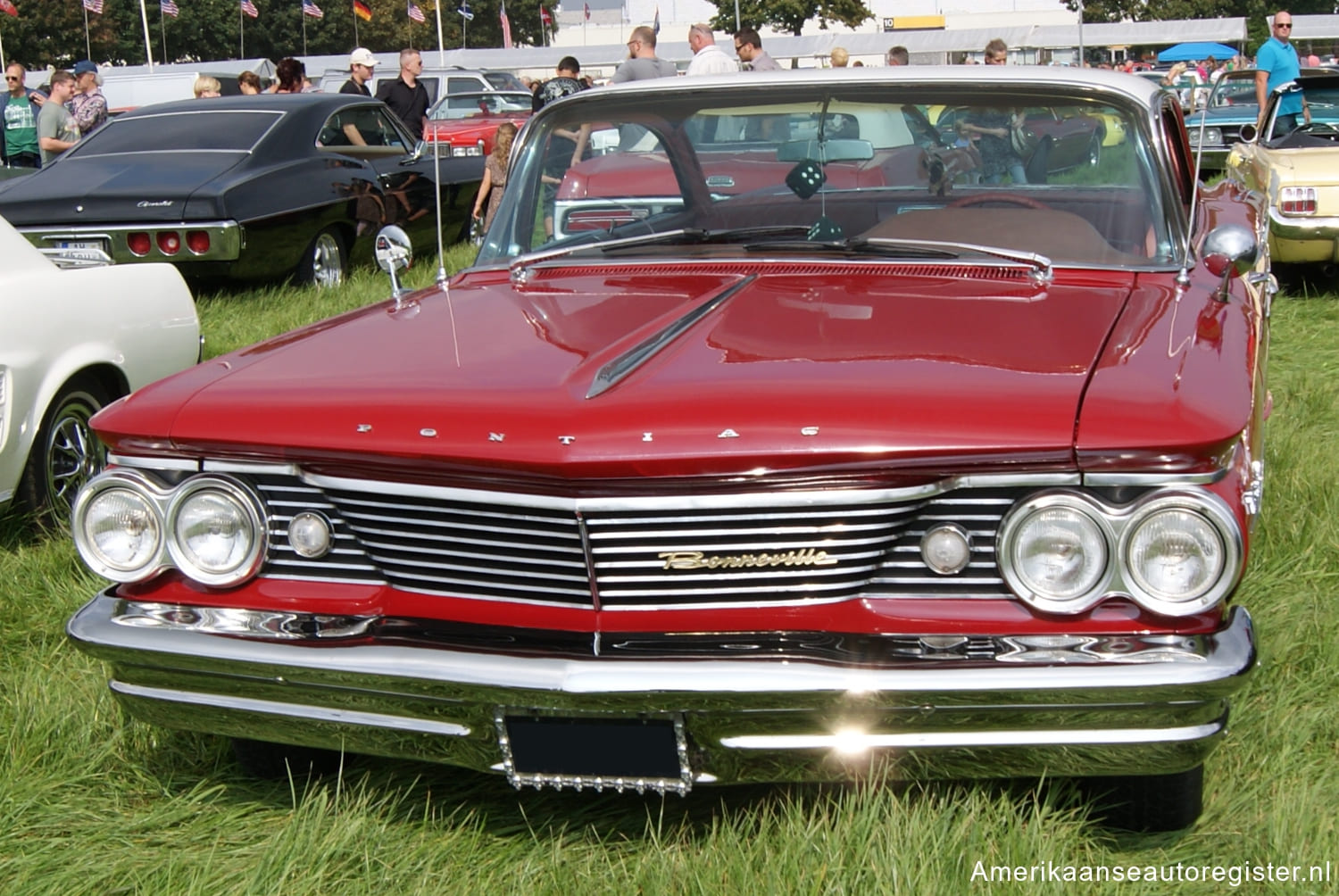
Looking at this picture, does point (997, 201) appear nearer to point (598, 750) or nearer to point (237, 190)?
point (598, 750)

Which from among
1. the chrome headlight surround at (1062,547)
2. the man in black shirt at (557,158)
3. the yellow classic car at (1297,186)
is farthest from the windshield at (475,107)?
the chrome headlight surround at (1062,547)

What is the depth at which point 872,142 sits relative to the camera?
3.77 metres

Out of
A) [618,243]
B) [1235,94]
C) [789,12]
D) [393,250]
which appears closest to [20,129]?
[393,250]

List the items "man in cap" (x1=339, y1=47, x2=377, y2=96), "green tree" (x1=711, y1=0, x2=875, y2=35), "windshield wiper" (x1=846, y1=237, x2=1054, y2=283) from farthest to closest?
"green tree" (x1=711, y1=0, x2=875, y2=35) < "man in cap" (x1=339, y1=47, x2=377, y2=96) < "windshield wiper" (x1=846, y1=237, x2=1054, y2=283)

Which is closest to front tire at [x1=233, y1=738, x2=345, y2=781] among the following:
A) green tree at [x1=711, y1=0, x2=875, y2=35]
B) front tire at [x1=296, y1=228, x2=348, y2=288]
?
front tire at [x1=296, y1=228, x2=348, y2=288]

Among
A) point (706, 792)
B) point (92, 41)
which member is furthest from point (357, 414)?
point (92, 41)

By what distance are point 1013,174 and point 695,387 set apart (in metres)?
1.55

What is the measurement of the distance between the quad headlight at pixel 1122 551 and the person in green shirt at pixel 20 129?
1203cm

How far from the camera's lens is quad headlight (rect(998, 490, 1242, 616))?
7.62 ft

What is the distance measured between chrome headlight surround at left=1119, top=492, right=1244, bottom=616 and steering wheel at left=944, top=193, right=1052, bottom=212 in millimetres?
1420

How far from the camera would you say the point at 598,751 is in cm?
248

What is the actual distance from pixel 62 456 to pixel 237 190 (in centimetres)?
377

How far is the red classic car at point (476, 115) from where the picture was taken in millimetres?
17969

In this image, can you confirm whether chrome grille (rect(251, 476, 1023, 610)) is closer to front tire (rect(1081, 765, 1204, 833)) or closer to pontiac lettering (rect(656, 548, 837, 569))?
pontiac lettering (rect(656, 548, 837, 569))
